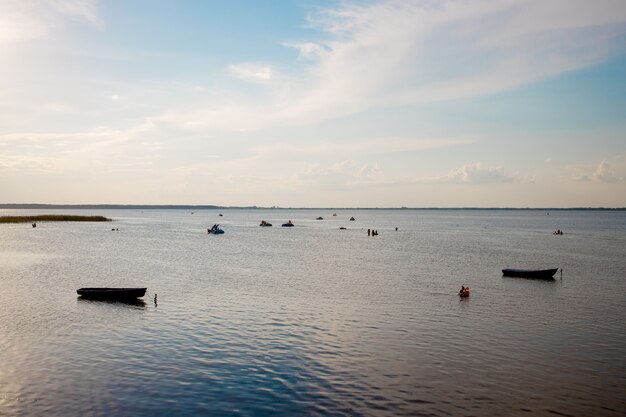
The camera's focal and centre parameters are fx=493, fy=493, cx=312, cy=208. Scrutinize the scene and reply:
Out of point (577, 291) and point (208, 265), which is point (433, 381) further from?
point (208, 265)

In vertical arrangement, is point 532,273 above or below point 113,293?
above

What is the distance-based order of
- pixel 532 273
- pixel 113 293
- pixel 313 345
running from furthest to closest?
pixel 532 273, pixel 113 293, pixel 313 345

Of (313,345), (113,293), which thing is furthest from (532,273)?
(113,293)

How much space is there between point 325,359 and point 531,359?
1220 centimetres

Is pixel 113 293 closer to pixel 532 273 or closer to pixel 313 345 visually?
pixel 313 345

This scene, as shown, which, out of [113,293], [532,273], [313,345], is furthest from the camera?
[532,273]

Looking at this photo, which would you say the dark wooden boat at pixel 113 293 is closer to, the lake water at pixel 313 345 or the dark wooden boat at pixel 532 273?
the lake water at pixel 313 345

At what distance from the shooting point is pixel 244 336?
33219 mm

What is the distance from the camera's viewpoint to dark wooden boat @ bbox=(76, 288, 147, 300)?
4612cm

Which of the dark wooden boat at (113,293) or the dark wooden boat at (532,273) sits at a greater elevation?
the dark wooden boat at (532,273)

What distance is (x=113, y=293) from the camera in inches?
1827

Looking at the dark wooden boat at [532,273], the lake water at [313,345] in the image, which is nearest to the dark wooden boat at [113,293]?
the lake water at [313,345]

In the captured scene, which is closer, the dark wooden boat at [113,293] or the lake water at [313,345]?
the lake water at [313,345]

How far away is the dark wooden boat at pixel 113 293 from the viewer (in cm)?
4612
